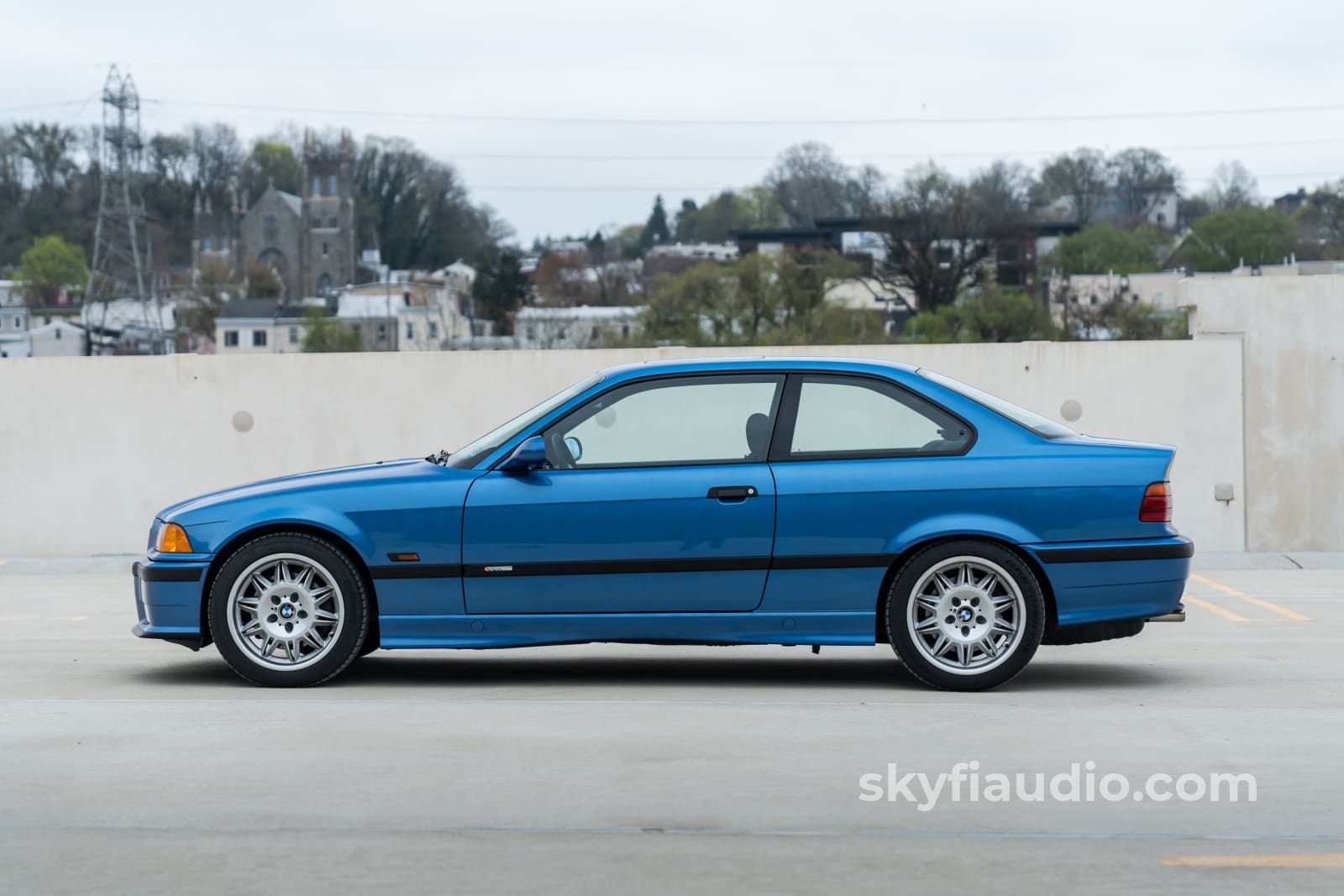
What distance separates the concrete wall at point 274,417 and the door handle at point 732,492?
7.67 m

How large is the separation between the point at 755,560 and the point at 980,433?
120 cm

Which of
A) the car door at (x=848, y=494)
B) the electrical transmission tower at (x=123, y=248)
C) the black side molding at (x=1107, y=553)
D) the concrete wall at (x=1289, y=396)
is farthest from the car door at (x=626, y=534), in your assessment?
the electrical transmission tower at (x=123, y=248)

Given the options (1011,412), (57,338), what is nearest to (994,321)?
(1011,412)

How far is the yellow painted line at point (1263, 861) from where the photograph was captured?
4.91 m

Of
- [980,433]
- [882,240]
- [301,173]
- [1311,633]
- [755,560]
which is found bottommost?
[1311,633]

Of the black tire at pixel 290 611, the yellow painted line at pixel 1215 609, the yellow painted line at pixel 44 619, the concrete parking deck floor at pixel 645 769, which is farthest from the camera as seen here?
the yellow painted line at pixel 44 619

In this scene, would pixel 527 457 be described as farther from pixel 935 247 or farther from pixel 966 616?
pixel 935 247

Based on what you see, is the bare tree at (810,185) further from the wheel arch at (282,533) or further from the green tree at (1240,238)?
the wheel arch at (282,533)

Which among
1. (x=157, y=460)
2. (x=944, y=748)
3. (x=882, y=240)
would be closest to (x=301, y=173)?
(x=882, y=240)

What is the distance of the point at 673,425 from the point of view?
7.80 meters

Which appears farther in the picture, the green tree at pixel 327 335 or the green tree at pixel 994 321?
the green tree at pixel 327 335

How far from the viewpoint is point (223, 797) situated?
5.68m

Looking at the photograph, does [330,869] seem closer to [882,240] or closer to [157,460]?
[157,460]

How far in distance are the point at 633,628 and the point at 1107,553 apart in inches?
84.2
